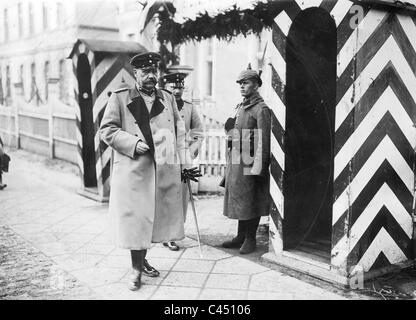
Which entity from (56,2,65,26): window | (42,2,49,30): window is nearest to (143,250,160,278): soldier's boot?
(56,2,65,26): window

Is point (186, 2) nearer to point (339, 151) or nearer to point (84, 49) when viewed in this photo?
point (84, 49)

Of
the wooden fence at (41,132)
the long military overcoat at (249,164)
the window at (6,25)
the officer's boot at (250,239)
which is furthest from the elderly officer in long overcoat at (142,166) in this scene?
the window at (6,25)

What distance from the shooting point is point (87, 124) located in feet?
30.8

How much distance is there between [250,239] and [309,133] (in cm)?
139

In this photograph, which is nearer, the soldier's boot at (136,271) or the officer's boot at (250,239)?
the soldier's boot at (136,271)

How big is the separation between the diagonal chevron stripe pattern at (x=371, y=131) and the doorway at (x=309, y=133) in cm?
34

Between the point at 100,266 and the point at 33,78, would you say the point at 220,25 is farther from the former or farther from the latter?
the point at 33,78

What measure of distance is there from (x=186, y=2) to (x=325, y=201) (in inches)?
143

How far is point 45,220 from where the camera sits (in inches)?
288

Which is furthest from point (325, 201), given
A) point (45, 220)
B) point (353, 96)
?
point (45, 220)

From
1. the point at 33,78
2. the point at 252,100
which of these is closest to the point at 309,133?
the point at 252,100

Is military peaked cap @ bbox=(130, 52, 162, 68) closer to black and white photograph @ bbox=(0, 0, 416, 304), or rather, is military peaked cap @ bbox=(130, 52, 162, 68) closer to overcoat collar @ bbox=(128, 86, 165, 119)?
black and white photograph @ bbox=(0, 0, 416, 304)

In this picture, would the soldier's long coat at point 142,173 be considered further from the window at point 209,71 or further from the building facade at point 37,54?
the building facade at point 37,54

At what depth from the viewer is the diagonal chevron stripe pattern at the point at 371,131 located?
4.38 meters
